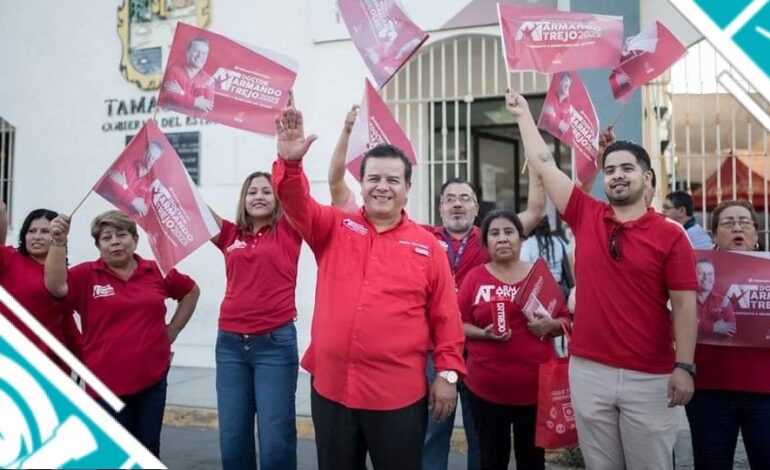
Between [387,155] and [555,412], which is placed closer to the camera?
[387,155]

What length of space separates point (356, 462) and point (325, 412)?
10.0 inches

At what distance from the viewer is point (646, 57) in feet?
14.7

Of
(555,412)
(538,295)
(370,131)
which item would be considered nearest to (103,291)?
(370,131)

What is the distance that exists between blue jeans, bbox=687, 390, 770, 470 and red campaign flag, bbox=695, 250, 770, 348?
0.28m

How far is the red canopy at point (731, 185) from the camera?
7551mm

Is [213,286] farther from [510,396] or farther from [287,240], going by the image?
[510,396]

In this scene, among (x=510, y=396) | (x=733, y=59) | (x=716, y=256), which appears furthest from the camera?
(x=510, y=396)

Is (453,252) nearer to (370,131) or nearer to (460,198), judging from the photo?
(460,198)

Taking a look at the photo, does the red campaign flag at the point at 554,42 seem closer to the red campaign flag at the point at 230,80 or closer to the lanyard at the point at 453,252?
the lanyard at the point at 453,252

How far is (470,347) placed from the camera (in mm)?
4449

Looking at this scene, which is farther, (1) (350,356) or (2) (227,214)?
(2) (227,214)

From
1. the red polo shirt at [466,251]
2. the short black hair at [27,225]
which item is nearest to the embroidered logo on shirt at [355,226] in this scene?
the red polo shirt at [466,251]

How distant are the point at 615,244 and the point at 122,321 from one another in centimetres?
269

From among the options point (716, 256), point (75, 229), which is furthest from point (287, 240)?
point (75, 229)
